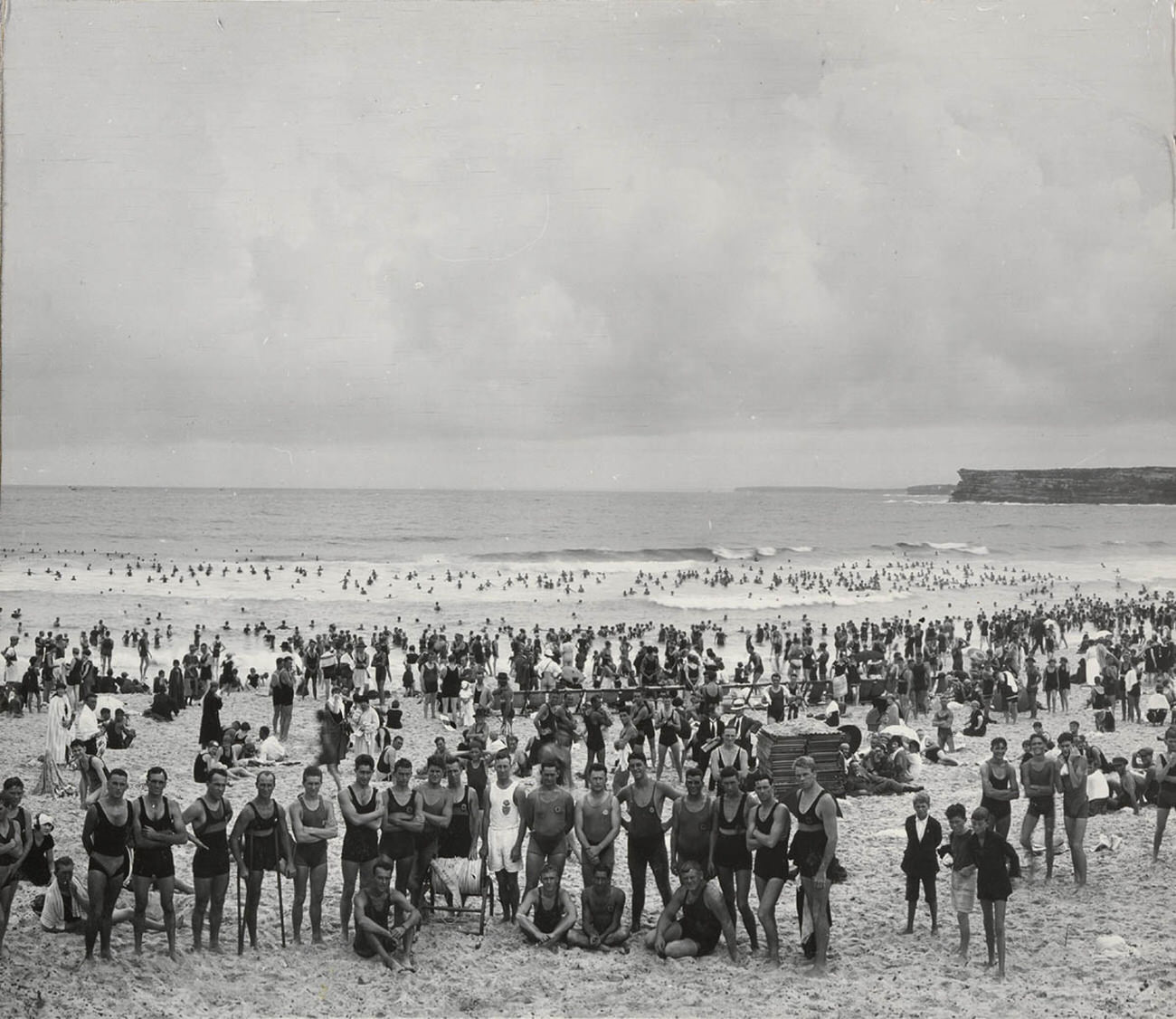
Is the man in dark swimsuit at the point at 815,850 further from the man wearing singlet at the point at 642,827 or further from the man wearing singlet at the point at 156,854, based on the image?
the man wearing singlet at the point at 156,854

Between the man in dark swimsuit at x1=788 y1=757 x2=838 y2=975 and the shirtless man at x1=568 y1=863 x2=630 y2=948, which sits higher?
the man in dark swimsuit at x1=788 y1=757 x2=838 y2=975

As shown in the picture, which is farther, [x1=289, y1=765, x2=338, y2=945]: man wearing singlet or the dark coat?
the dark coat

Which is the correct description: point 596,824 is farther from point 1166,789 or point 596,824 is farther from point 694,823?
point 1166,789

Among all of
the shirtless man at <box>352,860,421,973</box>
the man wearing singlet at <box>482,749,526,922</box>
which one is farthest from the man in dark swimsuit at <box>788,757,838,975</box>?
the shirtless man at <box>352,860,421,973</box>

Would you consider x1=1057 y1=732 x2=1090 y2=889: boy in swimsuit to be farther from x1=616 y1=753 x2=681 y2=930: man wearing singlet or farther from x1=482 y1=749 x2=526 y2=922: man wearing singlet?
x1=482 y1=749 x2=526 y2=922: man wearing singlet

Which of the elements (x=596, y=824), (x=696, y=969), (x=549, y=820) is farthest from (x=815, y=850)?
(x=549, y=820)

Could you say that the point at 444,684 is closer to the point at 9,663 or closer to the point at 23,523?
the point at 9,663

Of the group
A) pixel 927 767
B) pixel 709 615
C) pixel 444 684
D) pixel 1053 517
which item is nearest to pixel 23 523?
pixel 709 615
